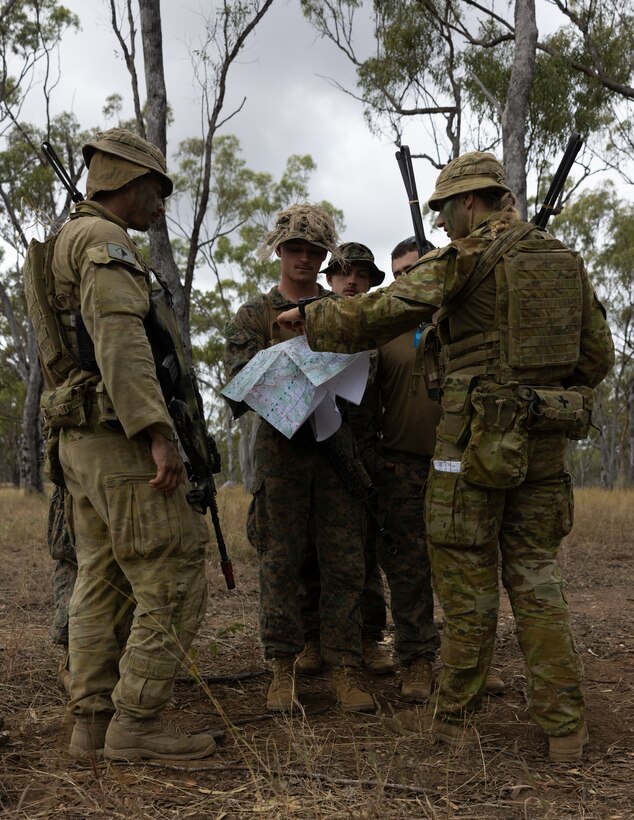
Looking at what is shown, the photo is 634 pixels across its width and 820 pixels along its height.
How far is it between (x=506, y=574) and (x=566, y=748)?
0.64 meters

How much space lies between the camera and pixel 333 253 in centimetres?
347

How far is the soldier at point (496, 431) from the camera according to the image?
9.03 feet

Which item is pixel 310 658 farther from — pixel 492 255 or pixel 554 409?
pixel 492 255

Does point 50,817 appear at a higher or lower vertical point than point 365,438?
lower

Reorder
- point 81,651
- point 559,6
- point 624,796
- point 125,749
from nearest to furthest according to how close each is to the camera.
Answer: point 624,796 < point 125,749 < point 81,651 < point 559,6

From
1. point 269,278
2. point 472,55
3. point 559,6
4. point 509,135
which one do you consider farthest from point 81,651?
point 269,278

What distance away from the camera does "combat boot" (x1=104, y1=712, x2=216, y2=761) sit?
2576 millimetres

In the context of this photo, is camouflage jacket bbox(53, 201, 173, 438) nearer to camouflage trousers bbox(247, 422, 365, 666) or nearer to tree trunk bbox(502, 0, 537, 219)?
camouflage trousers bbox(247, 422, 365, 666)

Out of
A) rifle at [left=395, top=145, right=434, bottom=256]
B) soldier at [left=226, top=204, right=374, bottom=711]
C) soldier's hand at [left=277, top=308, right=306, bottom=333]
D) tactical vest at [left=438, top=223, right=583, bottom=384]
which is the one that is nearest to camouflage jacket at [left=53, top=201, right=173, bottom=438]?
soldier's hand at [left=277, top=308, right=306, bottom=333]

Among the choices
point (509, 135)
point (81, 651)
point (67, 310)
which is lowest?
point (81, 651)

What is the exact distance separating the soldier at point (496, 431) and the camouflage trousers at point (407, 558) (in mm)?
687

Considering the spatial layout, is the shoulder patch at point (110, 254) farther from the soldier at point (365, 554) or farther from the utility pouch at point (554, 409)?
the utility pouch at point (554, 409)

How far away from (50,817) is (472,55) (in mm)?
15214

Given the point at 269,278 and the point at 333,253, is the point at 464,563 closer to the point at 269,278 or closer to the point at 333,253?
the point at 333,253
